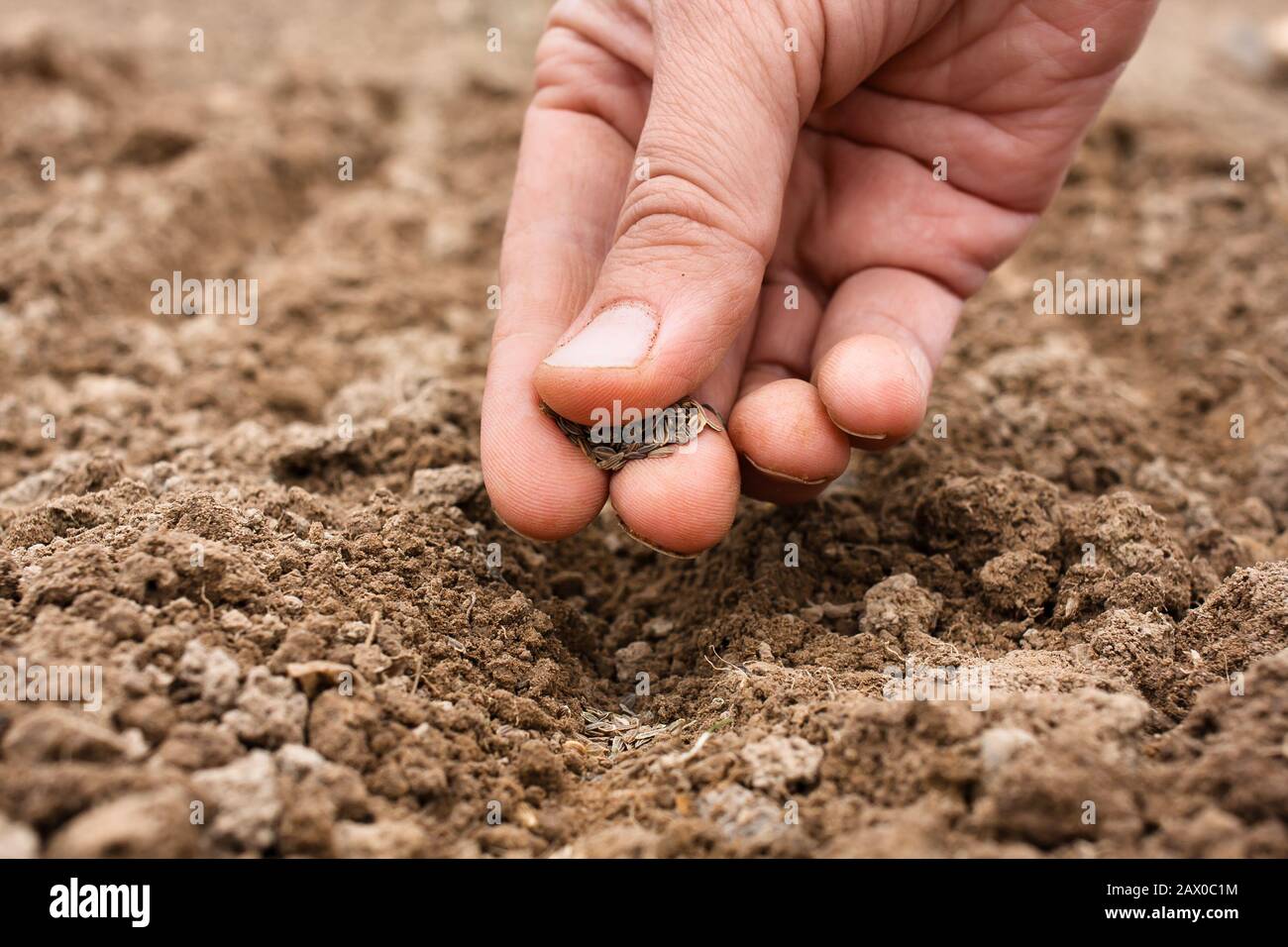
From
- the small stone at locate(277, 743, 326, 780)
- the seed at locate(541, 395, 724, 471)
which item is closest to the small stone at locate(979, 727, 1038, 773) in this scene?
the seed at locate(541, 395, 724, 471)

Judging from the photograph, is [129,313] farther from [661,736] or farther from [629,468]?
[661,736]

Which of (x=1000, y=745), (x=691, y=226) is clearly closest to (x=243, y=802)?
(x=1000, y=745)

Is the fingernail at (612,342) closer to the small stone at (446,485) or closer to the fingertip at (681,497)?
the fingertip at (681,497)

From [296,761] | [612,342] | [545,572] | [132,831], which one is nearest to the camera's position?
[132,831]

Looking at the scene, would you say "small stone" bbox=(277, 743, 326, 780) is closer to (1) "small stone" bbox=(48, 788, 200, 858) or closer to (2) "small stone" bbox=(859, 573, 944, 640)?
(1) "small stone" bbox=(48, 788, 200, 858)

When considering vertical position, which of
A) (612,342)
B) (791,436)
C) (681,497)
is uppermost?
(612,342)

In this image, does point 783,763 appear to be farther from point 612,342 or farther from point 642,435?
point 612,342

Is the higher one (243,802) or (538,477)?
(538,477)
